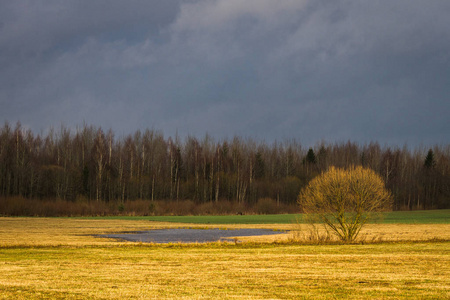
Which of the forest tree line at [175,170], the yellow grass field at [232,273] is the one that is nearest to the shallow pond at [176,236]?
the yellow grass field at [232,273]

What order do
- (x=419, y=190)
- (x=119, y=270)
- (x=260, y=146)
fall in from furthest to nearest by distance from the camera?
1. (x=260, y=146)
2. (x=419, y=190)
3. (x=119, y=270)

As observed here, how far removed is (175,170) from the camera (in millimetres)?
124688

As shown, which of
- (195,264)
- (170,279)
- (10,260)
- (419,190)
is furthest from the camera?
(419,190)

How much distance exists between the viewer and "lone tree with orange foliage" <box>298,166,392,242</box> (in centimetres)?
3378

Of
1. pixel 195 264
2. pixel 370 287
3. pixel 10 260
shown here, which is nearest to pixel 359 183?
pixel 195 264

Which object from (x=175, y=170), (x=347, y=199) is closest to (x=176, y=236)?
(x=347, y=199)

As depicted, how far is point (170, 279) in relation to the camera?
17125 mm

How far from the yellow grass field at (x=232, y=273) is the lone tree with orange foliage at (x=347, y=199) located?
4.95m

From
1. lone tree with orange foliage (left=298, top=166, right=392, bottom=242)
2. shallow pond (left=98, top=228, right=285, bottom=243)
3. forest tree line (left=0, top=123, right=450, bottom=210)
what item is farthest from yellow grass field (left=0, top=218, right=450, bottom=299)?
forest tree line (left=0, top=123, right=450, bottom=210)

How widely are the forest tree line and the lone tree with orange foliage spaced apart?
77190 mm

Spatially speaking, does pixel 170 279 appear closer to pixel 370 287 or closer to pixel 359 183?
pixel 370 287

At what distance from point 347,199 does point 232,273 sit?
17313 mm

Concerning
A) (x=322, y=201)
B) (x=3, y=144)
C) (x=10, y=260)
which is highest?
(x=3, y=144)

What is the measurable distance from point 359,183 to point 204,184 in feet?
284
